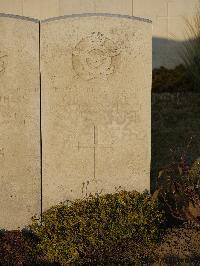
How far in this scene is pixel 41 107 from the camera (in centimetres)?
496

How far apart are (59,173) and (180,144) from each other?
3.05 m

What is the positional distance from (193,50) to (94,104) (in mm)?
5509

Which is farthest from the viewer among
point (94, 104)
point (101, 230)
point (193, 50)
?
point (193, 50)

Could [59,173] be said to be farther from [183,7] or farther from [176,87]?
[183,7]

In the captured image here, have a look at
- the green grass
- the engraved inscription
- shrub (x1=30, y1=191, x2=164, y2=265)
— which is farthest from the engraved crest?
the green grass

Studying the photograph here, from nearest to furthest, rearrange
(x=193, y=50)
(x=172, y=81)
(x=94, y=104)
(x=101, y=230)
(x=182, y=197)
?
1. (x=101, y=230)
2. (x=94, y=104)
3. (x=182, y=197)
4. (x=172, y=81)
5. (x=193, y=50)

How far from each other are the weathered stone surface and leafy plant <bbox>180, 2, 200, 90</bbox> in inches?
187

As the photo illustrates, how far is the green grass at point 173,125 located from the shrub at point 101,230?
1729 mm

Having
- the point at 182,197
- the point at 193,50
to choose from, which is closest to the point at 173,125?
the point at 193,50

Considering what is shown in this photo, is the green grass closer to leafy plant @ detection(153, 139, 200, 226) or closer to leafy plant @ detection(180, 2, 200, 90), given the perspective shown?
leafy plant @ detection(180, 2, 200, 90)

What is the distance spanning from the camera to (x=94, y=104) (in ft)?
16.2

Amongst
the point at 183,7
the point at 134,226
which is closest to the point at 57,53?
the point at 134,226

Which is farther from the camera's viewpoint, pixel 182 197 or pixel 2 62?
pixel 182 197

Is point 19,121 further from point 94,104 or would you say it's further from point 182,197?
point 182,197
